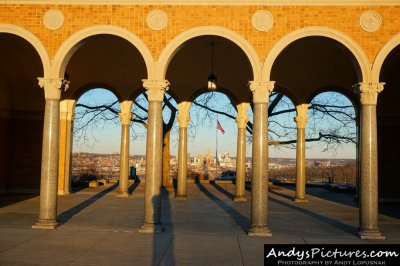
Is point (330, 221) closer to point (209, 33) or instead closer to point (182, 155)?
point (209, 33)

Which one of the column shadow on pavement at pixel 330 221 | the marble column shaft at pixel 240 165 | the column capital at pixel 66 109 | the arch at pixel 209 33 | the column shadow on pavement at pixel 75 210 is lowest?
the column shadow on pavement at pixel 330 221

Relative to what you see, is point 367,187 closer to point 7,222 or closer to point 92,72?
point 7,222

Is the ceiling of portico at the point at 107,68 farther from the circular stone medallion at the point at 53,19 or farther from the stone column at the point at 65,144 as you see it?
the circular stone medallion at the point at 53,19

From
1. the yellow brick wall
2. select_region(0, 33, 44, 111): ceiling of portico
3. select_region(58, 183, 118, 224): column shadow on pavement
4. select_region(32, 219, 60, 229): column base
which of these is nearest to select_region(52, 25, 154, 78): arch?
the yellow brick wall

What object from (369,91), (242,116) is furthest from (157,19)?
(242,116)

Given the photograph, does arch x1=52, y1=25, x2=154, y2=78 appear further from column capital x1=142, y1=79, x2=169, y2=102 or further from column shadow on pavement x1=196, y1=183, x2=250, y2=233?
column shadow on pavement x1=196, y1=183, x2=250, y2=233

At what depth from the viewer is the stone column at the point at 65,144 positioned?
1873 centimetres

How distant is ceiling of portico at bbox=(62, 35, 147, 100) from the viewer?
1553cm

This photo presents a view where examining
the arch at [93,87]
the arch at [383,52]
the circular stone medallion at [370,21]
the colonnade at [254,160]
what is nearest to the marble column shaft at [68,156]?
the arch at [93,87]

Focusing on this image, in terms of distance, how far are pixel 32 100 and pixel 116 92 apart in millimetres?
4035

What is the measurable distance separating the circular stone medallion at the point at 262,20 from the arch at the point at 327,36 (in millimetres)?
517

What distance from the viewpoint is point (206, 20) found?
35.1 feet

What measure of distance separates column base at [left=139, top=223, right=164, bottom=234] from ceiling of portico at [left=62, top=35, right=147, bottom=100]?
22.8 feet

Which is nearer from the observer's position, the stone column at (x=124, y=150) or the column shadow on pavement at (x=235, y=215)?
the column shadow on pavement at (x=235, y=215)
